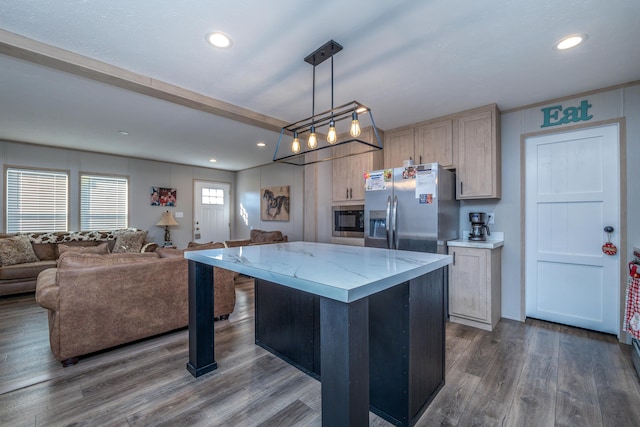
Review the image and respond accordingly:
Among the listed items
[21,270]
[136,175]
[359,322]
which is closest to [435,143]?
[359,322]

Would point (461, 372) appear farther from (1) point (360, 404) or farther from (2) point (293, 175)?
(2) point (293, 175)

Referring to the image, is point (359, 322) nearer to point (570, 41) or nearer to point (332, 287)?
point (332, 287)

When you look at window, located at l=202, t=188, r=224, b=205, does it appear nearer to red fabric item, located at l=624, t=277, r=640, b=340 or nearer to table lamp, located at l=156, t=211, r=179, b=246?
table lamp, located at l=156, t=211, r=179, b=246

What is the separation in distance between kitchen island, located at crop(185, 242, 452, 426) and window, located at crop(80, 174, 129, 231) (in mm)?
4855

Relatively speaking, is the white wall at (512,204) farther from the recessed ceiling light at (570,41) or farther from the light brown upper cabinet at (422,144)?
the recessed ceiling light at (570,41)

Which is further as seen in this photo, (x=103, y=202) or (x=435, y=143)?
(x=103, y=202)

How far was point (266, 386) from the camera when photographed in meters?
1.98

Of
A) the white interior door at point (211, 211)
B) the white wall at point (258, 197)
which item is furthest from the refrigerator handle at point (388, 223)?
the white interior door at point (211, 211)

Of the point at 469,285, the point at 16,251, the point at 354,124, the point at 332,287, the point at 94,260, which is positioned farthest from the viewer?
the point at 16,251

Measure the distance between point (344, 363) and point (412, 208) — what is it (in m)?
2.40

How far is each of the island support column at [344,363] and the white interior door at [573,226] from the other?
3054 mm

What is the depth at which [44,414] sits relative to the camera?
1.69m

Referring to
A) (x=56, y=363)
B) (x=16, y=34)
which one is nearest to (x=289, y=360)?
(x=56, y=363)

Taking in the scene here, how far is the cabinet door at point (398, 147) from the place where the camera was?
3.77 meters
